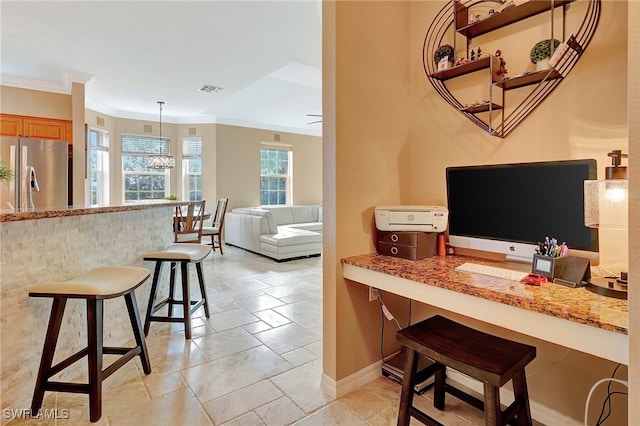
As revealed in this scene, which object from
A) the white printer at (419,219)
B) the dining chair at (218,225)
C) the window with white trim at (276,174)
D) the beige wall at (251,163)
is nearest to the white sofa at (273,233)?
the dining chair at (218,225)

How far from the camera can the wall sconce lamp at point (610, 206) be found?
1.23 metres

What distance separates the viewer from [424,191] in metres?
2.18

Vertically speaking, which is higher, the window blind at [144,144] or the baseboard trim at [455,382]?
the window blind at [144,144]

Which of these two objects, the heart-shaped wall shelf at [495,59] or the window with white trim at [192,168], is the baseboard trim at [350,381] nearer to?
the heart-shaped wall shelf at [495,59]

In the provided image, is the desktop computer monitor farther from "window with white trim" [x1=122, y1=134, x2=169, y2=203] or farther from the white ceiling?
"window with white trim" [x1=122, y1=134, x2=169, y2=203]

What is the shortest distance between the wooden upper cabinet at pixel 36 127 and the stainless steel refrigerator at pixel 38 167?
16 cm

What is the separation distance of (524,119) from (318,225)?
16.8 ft

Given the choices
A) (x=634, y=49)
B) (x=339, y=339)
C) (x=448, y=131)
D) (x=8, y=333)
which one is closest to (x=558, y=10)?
(x=448, y=131)

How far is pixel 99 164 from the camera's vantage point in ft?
20.0

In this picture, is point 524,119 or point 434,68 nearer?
point 524,119

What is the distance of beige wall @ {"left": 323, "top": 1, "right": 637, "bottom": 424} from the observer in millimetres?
1443

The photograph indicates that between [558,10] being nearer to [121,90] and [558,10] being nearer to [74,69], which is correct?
[74,69]

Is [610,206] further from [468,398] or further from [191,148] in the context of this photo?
[191,148]

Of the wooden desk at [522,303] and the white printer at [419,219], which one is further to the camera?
the white printer at [419,219]
